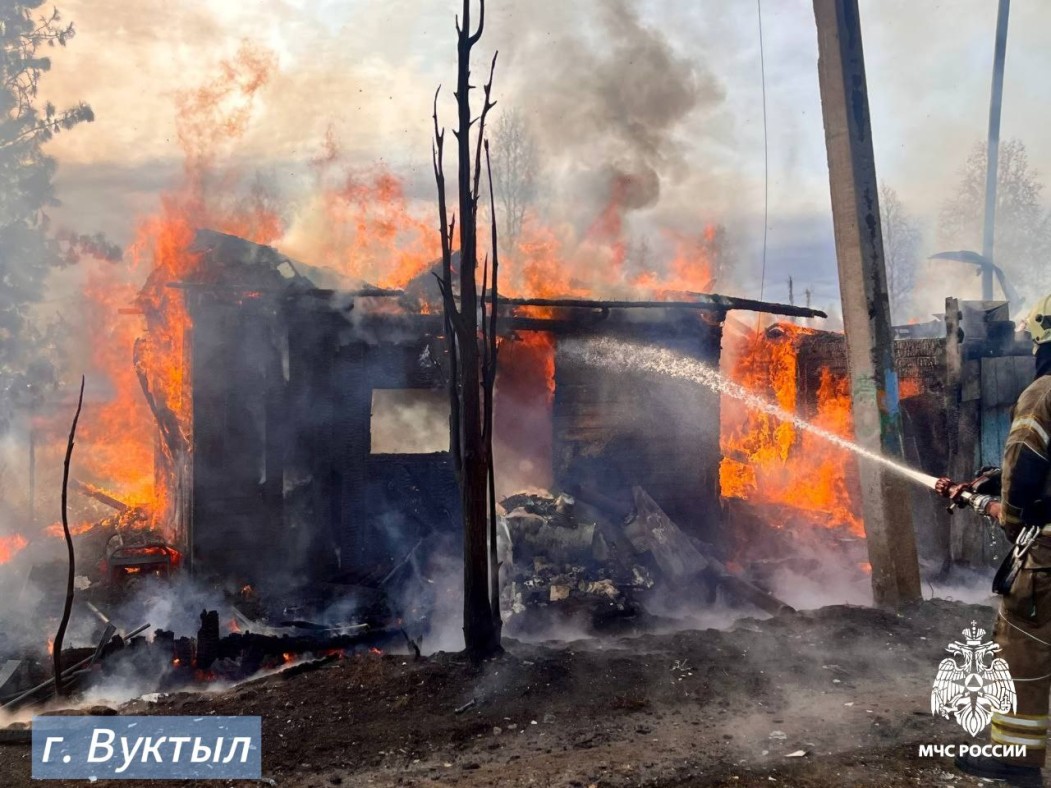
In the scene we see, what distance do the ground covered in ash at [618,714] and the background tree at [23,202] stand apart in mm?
18208

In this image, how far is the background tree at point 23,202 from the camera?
1895cm

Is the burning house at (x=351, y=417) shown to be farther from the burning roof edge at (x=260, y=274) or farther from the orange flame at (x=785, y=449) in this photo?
the orange flame at (x=785, y=449)

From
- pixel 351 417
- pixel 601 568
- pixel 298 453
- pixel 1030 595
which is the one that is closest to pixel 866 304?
pixel 1030 595

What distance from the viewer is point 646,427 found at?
12.9 m

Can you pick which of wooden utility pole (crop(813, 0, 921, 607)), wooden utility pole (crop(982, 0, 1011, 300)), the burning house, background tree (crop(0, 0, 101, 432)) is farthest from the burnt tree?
wooden utility pole (crop(982, 0, 1011, 300))

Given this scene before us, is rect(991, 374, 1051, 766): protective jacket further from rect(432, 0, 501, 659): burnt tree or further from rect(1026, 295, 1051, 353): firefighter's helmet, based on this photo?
rect(432, 0, 501, 659): burnt tree

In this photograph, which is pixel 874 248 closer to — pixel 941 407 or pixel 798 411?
pixel 941 407

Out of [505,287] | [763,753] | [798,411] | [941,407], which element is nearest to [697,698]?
[763,753]

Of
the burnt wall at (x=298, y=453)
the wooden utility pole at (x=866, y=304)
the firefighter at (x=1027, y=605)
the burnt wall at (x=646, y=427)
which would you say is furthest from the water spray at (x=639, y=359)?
the firefighter at (x=1027, y=605)

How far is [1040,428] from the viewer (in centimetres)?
406

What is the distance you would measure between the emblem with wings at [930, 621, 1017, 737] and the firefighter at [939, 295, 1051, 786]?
9 cm

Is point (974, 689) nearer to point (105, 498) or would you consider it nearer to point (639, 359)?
point (639, 359)

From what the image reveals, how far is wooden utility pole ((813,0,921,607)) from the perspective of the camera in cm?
757

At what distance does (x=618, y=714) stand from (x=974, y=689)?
2.41 m
